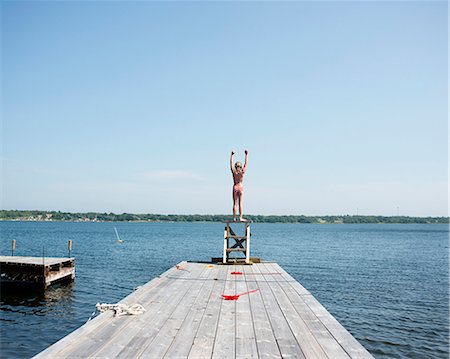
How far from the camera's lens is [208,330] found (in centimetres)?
658

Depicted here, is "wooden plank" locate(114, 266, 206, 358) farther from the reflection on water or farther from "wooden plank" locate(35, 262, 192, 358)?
the reflection on water

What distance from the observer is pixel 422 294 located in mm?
24625

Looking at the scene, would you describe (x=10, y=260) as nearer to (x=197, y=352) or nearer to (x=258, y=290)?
(x=258, y=290)

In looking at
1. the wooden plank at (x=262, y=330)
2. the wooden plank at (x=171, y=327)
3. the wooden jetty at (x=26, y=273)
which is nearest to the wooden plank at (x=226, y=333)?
the wooden plank at (x=262, y=330)

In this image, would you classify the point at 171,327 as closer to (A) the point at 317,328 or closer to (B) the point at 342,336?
(A) the point at 317,328

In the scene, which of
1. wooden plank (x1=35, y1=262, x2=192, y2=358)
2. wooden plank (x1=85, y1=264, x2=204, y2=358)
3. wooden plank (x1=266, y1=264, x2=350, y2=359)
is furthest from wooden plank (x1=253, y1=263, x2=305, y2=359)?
wooden plank (x1=35, y1=262, x2=192, y2=358)

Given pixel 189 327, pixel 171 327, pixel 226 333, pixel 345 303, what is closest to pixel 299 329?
pixel 226 333

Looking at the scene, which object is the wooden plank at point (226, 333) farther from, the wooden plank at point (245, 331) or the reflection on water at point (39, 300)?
the reflection on water at point (39, 300)

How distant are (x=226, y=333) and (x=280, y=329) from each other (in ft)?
3.30

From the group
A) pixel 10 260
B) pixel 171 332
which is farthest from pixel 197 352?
pixel 10 260

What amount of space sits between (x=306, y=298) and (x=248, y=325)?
2.90 metres

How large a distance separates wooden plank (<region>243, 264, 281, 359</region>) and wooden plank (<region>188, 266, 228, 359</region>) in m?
0.72

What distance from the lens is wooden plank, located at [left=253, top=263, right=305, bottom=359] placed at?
5.60 meters

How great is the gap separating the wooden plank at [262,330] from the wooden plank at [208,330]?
0.72 meters
